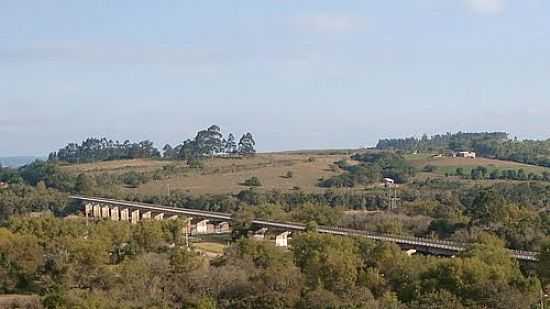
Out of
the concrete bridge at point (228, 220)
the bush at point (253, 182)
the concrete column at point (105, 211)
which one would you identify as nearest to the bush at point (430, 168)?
the bush at point (253, 182)

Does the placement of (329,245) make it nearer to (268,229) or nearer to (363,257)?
(363,257)

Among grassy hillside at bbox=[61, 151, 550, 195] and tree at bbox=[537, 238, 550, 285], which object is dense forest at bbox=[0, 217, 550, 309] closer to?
tree at bbox=[537, 238, 550, 285]

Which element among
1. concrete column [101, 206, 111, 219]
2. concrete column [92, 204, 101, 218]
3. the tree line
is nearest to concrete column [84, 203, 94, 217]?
concrete column [92, 204, 101, 218]

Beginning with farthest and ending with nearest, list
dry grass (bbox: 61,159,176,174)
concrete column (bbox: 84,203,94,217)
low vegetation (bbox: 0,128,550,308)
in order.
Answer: dry grass (bbox: 61,159,176,174), concrete column (bbox: 84,203,94,217), low vegetation (bbox: 0,128,550,308)

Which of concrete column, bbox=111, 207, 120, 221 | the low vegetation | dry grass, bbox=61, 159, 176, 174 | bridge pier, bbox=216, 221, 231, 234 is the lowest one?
bridge pier, bbox=216, 221, 231, 234

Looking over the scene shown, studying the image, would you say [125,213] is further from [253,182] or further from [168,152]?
[168,152]

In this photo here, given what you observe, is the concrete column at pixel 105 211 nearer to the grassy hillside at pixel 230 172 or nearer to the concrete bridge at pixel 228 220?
the concrete bridge at pixel 228 220

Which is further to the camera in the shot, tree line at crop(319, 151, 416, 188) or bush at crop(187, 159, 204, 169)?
bush at crop(187, 159, 204, 169)

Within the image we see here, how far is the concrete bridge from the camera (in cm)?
4628

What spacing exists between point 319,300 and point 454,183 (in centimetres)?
6285

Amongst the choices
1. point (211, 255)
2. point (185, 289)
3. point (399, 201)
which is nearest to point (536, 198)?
point (399, 201)

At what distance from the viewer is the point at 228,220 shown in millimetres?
68000

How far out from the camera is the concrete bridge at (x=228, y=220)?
46.3 m

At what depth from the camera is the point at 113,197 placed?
93.9m
